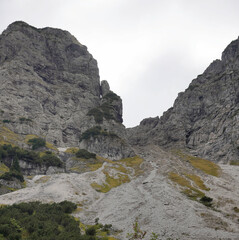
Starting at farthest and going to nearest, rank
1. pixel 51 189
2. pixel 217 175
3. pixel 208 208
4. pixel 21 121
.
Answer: pixel 21 121 → pixel 217 175 → pixel 51 189 → pixel 208 208

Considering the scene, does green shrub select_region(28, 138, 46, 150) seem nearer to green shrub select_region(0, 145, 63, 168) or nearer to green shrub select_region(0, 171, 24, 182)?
green shrub select_region(0, 145, 63, 168)

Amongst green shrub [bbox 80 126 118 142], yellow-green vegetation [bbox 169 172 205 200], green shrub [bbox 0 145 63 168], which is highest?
green shrub [bbox 80 126 118 142]

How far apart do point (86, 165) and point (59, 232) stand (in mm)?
89380

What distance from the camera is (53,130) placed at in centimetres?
18938

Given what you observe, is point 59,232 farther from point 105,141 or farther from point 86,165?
point 105,141

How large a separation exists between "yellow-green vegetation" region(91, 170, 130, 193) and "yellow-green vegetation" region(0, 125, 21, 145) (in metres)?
54.0

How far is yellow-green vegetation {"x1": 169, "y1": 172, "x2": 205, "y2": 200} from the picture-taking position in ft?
228

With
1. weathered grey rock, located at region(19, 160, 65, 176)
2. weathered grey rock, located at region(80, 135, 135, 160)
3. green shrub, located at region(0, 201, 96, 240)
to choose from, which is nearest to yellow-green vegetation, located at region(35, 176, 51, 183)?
weathered grey rock, located at region(19, 160, 65, 176)

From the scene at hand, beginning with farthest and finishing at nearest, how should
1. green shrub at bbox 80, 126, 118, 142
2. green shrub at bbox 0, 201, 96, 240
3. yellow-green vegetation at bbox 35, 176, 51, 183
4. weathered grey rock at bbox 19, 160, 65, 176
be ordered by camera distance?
green shrub at bbox 80, 126, 118, 142 → weathered grey rock at bbox 19, 160, 65, 176 → yellow-green vegetation at bbox 35, 176, 51, 183 → green shrub at bbox 0, 201, 96, 240

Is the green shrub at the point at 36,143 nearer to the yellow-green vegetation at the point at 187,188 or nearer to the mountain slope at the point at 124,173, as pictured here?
the mountain slope at the point at 124,173

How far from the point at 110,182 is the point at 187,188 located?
92.4 feet

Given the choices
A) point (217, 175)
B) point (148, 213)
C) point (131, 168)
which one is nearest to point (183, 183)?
point (217, 175)

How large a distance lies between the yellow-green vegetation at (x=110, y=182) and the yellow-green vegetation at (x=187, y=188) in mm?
17645

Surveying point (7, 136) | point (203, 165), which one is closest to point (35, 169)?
point (7, 136)
